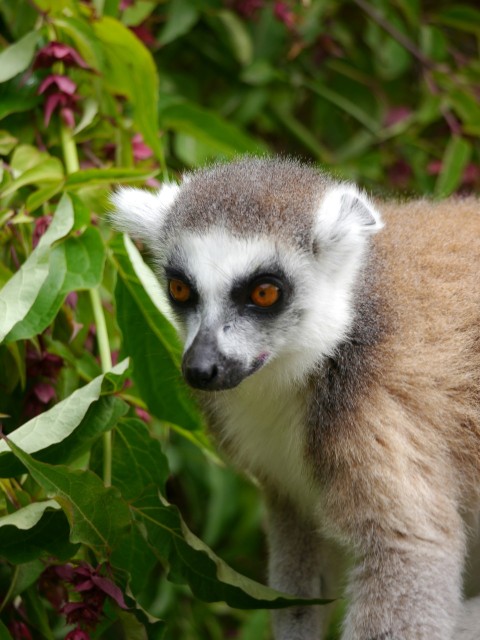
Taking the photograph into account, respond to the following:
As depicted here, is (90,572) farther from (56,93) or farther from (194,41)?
(194,41)

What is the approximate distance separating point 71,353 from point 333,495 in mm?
986

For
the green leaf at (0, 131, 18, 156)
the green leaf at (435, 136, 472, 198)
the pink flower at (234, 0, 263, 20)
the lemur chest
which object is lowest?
the green leaf at (435, 136, 472, 198)

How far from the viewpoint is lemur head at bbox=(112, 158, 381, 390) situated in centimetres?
279

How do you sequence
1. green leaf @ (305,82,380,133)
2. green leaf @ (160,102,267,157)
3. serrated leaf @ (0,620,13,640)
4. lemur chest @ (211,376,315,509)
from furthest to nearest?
green leaf @ (305,82,380,133), green leaf @ (160,102,267,157), lemur chest @ (211,376,315,509), serrated leaf @ (0,620,13,640)

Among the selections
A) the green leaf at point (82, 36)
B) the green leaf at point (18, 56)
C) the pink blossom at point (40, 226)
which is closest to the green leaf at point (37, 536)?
the pink blossom at point (40, 226)

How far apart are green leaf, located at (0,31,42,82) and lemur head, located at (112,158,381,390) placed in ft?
2.75

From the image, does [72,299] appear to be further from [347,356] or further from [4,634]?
[4,634]

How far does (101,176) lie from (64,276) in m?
0.41

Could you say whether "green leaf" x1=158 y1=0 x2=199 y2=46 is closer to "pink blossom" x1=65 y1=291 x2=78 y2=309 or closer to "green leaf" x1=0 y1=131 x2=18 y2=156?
"green leaf" x1=0 y1=131 x2=18 y2=156

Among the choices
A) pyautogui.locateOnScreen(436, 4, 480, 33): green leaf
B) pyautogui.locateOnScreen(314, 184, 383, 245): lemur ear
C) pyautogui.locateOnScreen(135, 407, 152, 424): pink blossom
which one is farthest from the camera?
pyautogui.locateOnScreen(436, 4, 480, 33): green leaf

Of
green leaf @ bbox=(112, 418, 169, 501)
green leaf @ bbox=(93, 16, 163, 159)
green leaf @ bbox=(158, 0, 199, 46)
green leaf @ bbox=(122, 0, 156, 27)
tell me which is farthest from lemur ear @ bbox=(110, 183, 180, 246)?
green leaf @ bbox=(158, 0, 199, 46)

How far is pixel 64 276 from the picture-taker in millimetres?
2979

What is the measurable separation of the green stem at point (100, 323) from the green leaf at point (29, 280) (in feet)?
0.70

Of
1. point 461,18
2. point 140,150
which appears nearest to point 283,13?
point 461,18
